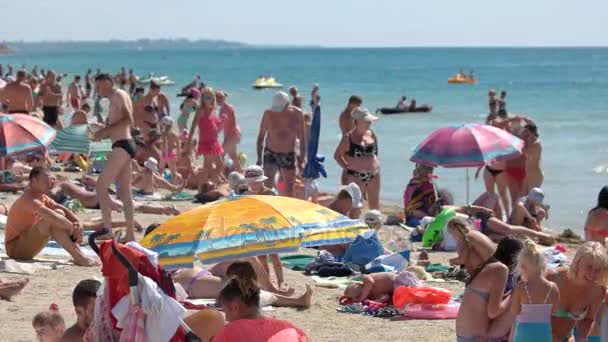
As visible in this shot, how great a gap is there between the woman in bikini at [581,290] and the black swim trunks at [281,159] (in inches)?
236

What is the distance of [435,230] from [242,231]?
14.9ft

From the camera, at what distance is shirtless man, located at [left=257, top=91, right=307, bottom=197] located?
11148 mm

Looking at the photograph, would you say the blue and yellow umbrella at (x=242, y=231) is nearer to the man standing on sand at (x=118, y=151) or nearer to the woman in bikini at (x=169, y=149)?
the man standing on sand at (x=118, y=151)

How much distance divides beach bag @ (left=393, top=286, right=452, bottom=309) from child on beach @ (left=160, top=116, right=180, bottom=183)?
7424mm

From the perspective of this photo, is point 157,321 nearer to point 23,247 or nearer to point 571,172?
point 23,247

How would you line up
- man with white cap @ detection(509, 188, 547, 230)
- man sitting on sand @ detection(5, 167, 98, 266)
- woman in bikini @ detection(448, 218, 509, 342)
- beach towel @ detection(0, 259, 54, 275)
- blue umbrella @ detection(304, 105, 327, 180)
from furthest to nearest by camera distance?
blue umbrella @ detection(304, 105, 327, 180) → man with white cap @ detection(509, 188, 547, 230) → man sitting on sand @ detection(5, 167, 98, 266) → beach towel @ detection(0, 259, 54, 275) → woman in bikini @ detection(448, 218, 509, 342)

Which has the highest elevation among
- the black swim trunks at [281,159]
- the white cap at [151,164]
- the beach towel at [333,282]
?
the black swim trunks at [281,159]

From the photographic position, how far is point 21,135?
9.73 meters

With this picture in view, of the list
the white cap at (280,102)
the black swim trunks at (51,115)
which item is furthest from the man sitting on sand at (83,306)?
the black swim trunks at (51,115)

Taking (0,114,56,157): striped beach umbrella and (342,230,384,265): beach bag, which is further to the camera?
(0,114,56,157): striped beach umbrella

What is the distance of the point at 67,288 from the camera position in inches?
305

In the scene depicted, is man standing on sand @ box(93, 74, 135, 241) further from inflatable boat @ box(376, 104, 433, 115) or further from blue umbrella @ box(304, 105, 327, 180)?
inflatable boat @ box(376, 104, 433, 115)

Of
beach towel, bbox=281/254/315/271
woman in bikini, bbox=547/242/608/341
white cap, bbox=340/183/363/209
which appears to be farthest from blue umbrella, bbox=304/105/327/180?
woman in bikini, bbox=547/242/608/341

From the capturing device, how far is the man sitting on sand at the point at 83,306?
16.2ft
